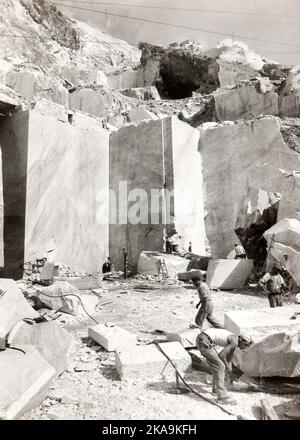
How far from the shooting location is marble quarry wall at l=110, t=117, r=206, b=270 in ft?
46.4

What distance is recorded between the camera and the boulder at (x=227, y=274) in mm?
10000

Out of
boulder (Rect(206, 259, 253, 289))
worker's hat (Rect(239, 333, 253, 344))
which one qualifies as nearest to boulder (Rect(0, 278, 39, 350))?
worker's hat (Rect(239, 333, 253, 344))

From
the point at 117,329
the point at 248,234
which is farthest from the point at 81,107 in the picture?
the point at 117,329

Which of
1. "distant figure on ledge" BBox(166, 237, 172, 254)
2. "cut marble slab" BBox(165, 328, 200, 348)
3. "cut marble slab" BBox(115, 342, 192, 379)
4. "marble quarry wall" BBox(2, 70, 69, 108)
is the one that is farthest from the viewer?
"marble quarry wall" BBox(2, 70, 69, 108)

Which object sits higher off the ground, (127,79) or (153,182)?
(127,79)

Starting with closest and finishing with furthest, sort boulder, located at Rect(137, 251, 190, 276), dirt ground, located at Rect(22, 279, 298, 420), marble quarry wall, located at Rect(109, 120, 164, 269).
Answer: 1. dirt ground, located at Rect(22, 279, 298, 420)
2. boulder, located at Rect(137, 251, 190, 276)
3. marble quarry wall, located at Rect(109, 120, 164, 269)

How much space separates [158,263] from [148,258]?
47 cm

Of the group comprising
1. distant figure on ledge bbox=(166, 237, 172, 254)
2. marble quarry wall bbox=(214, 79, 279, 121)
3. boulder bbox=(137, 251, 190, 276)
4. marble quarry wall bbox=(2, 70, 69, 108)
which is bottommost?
boulder bbox=(137, 251, 190, 276)

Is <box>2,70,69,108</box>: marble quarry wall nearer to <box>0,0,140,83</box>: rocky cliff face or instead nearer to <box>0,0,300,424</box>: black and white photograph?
<box>0,0,300,424</box>: black and white photograph

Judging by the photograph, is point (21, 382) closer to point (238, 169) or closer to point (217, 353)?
point (217, 353)

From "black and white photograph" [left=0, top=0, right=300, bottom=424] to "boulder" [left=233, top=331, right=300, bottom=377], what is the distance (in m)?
0.01

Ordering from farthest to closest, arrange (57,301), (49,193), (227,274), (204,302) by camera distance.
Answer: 1. (49,193)
2. (227,274)
3. (57,301)
4. (204,302)

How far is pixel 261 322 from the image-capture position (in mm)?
4602

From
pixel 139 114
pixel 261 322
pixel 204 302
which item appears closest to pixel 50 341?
pixel 204 302
